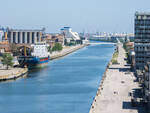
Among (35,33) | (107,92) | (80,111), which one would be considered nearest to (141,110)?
(80,111)

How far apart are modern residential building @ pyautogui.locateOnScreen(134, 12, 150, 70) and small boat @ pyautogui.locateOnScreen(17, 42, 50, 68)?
2147 cm

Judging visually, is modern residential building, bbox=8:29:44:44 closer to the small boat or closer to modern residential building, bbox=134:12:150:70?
the small boat

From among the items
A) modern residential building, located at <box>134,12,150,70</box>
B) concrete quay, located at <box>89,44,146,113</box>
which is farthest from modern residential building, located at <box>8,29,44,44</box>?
concrete quay, located at <box>89,44,146,113</box>

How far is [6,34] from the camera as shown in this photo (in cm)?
11825

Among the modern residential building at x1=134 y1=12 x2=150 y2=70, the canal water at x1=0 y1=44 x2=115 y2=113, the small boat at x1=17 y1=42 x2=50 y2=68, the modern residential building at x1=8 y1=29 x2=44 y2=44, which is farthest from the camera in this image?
the modern residential building at x1=8 y1=29 x2=44 y2=44

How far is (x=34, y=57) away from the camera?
6319 cm

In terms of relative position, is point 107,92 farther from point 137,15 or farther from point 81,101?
point 137,15

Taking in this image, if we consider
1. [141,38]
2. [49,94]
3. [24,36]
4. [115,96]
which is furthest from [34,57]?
[24,36]

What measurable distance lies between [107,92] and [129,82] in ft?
20.3

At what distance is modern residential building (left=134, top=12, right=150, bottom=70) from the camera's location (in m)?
43.7

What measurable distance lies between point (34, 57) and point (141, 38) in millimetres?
22671

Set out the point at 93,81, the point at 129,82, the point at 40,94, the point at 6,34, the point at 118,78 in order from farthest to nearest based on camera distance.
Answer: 1. the point at 6,34
2. the point at 93,81
3. the point at 118,78
4. the point at 129,82
5. the point at 40,94

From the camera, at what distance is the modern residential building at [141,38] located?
43656 mm

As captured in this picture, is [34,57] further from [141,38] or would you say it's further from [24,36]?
[24,36]
